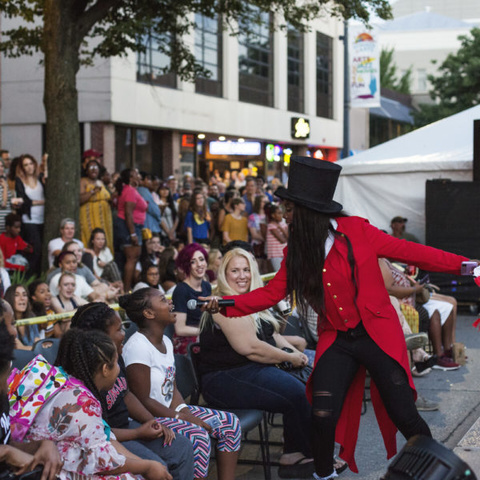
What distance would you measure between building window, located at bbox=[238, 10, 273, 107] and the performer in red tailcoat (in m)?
24.2

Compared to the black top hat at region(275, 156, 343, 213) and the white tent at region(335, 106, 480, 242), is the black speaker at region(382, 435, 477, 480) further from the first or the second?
the white tent at region(335, 106, 480, 242)

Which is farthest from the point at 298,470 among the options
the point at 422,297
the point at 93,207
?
the point at 93,207

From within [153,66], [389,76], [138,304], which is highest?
[389,76]

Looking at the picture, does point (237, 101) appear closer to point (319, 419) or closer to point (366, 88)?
point (366, 88)

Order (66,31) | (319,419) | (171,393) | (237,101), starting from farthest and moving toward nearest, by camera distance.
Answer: (237,101) < (66,31) < (171,393) < (319,419)

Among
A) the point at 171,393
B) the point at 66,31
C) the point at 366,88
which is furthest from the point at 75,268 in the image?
the point at 366,88

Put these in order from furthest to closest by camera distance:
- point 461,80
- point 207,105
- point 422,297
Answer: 1. point 461,80
2. point 207,105
3. point 422,297

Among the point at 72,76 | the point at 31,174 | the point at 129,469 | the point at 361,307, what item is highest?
the point at 72,76

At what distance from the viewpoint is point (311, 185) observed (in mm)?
4934

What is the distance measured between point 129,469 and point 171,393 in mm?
1304

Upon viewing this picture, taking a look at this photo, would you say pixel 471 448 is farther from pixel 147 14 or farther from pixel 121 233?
pixel 147 14

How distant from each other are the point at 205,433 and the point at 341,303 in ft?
3.70

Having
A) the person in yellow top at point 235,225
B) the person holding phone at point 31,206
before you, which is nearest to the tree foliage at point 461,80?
the person in yellow top at point 235,225

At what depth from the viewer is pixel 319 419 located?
15.8 ft
